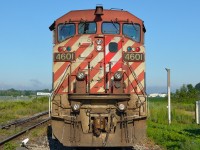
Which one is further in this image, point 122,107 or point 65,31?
point 65,31

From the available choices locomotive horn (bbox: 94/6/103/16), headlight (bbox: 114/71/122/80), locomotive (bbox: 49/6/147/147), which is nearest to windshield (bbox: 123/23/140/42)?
locomotive (bbox: 49/6/147/147)

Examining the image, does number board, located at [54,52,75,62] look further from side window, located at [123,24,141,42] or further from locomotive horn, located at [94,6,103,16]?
side window, located at [123,24,141,42]

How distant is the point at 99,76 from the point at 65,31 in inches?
64.7

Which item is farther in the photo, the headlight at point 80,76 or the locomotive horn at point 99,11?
the locomotive horn at point 99,11

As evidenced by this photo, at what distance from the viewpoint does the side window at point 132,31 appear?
11141 mm

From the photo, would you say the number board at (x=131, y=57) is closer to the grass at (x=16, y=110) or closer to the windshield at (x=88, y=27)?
the windshield at (x=88, y=27)

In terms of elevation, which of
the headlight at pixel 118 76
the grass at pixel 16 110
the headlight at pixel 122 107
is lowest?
the grass at pixel 16 110

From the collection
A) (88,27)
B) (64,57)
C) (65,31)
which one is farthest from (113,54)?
(65,31)

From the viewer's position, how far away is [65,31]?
11.2 metres

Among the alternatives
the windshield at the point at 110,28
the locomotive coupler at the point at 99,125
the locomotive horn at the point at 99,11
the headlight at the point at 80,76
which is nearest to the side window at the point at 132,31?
the windshield at the point at 110,28

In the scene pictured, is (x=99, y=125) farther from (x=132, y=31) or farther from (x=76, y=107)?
(x=132, y=31)

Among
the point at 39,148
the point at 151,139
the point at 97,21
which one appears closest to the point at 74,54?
the point at 97,21

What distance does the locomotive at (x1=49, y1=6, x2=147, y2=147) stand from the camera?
1027 centimetres

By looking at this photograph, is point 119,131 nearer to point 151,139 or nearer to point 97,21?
point 97,21
